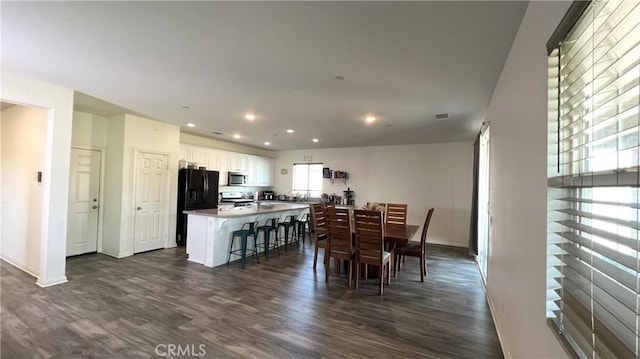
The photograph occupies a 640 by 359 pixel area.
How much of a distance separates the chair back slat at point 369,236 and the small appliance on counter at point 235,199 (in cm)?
436

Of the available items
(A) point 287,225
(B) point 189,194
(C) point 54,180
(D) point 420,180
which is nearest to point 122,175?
(B) point 189,194

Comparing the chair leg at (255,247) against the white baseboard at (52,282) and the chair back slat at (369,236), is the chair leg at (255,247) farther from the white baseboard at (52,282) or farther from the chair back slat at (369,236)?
the white baseboard at (52,282)

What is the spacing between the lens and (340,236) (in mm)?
3787

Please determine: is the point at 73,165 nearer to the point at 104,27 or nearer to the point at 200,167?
the point at 200,167

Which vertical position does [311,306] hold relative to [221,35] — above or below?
below

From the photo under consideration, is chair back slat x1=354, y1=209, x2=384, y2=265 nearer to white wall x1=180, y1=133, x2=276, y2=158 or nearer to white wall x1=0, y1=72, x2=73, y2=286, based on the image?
white wall x1=0, y1=72, x2=73, y2=286

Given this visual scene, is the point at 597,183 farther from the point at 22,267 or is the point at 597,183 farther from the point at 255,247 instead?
the point at 22,267

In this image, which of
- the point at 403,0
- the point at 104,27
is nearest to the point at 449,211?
the point at 403,0

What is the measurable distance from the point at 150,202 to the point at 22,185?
5.71ft

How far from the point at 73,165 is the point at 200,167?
7.07 feet

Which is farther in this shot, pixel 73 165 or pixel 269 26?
pixel 73 165

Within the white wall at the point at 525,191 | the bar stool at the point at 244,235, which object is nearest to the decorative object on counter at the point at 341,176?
the bar stool at the point at 244,235

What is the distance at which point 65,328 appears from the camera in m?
2.53

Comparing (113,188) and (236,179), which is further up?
(236,179)
